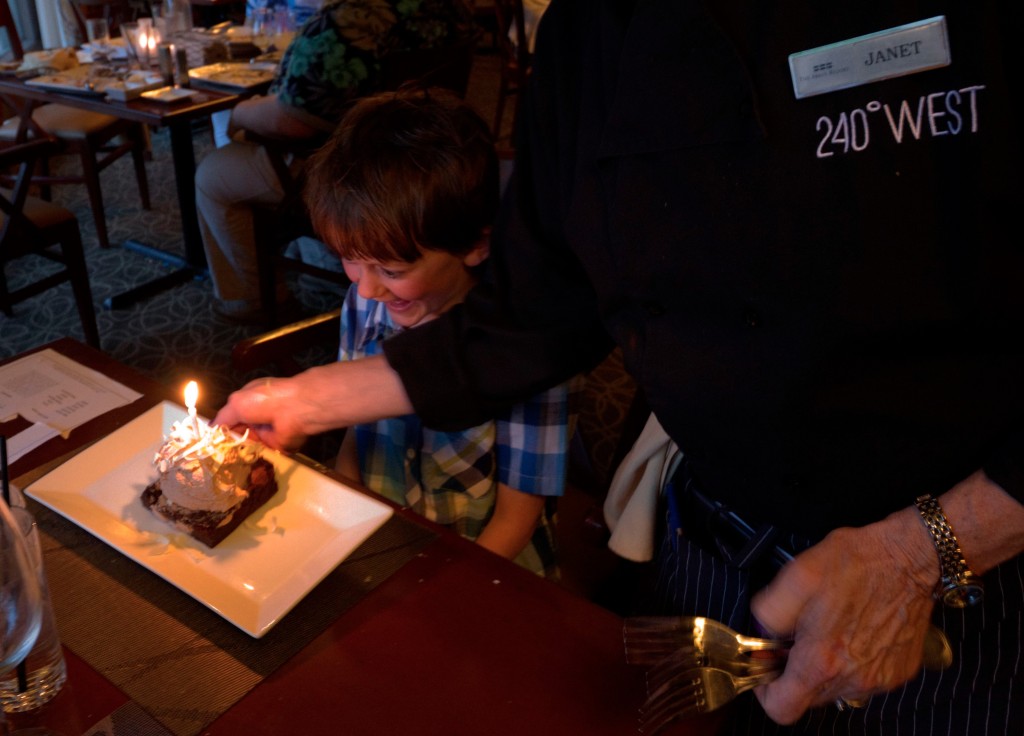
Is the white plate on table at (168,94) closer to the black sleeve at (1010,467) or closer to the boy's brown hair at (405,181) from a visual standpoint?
the boy's brown hair at (405,181)

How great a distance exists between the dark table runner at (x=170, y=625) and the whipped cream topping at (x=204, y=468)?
106 mm

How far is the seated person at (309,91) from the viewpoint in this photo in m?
2.82

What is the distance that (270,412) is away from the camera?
A: 4.14ft

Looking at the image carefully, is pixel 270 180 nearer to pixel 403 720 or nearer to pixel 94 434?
pixel 94 434

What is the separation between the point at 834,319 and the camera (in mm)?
Answer: 836

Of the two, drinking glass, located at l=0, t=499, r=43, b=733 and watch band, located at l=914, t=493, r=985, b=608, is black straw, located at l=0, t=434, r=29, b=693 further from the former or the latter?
watch band, located at l=914, t=493, r=985, b=608

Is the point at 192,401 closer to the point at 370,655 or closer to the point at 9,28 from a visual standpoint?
the point at 370,655

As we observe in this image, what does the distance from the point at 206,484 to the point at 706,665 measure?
65 centimetres

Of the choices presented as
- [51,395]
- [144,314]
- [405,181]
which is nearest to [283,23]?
[144,314]

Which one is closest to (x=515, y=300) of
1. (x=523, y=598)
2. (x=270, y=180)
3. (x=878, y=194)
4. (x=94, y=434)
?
(x=523, y=598)

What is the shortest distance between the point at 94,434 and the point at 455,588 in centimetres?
67

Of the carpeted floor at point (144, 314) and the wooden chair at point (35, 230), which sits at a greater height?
the wooden chair at point (35, 230)

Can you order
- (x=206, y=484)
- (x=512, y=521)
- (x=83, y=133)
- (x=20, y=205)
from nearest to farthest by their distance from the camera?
1. (x=206, y=484)
2. (x=512, y=521)
3. (x=20, y=205)
4. (x=83, y=133)

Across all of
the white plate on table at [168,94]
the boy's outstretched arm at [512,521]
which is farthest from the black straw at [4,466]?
the white plate on table at [168,94]
